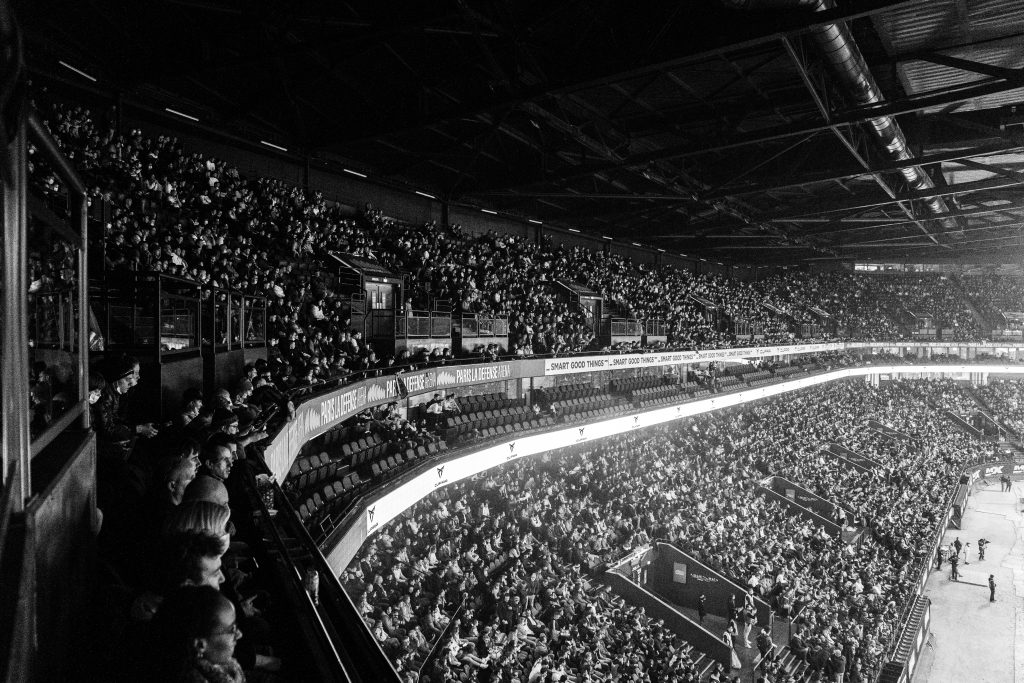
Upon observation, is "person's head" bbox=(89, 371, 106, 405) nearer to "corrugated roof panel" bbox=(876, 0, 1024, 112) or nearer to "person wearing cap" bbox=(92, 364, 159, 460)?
"person wearing cap" bbox=(92, 364, 159, 460)

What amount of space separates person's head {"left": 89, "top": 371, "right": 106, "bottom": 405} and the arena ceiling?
494cm

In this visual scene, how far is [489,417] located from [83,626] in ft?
46.2

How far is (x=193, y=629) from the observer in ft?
5.76

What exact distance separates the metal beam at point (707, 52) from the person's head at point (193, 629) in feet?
38.8

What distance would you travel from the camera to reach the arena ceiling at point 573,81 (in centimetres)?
1160

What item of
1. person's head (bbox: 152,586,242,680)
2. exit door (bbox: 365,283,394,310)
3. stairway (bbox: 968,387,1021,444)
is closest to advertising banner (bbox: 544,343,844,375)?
exit door (bbox: 365,283,394,310)

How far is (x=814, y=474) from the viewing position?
93.5 ft

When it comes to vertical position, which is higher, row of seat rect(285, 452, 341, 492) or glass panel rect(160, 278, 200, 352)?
glass panel rect(160, 278, 200, 352)

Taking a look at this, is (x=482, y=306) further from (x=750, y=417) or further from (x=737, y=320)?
(x=737, y=320)

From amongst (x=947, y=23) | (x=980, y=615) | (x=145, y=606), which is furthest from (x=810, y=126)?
(x=980, y=615)

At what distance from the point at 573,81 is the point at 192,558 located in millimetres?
12625

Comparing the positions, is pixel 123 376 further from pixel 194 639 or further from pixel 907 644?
pixel 907 644

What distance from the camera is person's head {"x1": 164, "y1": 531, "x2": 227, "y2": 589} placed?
2.11 m

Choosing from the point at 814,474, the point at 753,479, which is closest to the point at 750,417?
the point at 814,474
